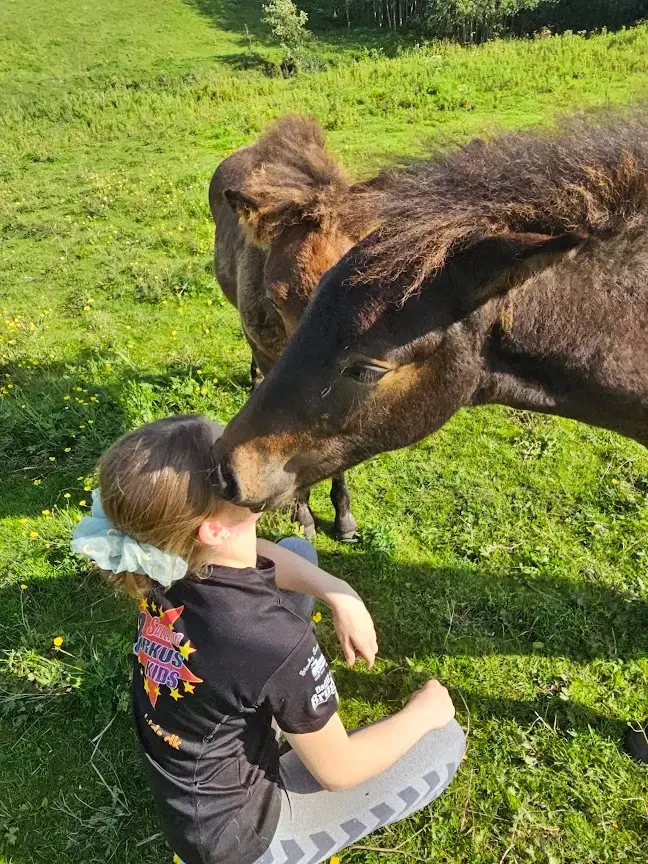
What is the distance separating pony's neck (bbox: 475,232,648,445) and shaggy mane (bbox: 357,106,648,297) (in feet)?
0.44

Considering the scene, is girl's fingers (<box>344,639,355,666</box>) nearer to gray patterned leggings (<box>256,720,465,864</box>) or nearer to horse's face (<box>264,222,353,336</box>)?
gray patterned leggings (<box>256,720,465,864</box>)

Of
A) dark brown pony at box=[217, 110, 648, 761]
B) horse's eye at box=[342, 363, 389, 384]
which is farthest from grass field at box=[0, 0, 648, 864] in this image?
horse's eye at box=[342, 363, 389, 384]

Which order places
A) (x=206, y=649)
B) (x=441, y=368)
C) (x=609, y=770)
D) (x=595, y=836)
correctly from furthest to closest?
(x=609, y=770) < (x=595, y=836) < (x=441, y=368) < (x=206, y=649)

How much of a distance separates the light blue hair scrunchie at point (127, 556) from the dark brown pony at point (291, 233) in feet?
5.20

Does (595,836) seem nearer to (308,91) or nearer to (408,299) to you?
(408,299)

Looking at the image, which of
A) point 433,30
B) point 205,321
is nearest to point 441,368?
point 205,321

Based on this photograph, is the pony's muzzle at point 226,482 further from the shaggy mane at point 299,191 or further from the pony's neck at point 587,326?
the shaggy mane at point 299,191

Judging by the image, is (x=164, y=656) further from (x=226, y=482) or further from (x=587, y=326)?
(x=587, y=326)

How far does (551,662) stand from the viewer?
301 cm

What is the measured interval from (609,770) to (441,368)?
215 centimetres

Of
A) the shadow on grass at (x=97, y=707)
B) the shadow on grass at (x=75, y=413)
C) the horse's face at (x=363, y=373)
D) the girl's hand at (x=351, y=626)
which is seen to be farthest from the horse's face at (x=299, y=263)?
the shadow on grass at (x=75, y=413)

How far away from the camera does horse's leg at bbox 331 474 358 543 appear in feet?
12.5

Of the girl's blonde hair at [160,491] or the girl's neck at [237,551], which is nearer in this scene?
the girl's blonde hair at [160,491]

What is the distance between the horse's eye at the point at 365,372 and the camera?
1.79 m
